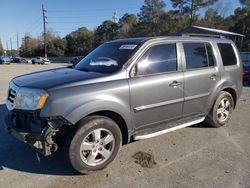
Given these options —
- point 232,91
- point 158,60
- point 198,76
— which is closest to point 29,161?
point 158,60

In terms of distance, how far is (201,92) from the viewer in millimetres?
4809

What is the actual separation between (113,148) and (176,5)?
5013cm

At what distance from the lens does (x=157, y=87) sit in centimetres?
409

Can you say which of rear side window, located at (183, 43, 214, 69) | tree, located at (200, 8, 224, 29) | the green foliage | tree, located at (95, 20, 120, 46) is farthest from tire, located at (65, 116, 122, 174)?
tree, located at (95, 20, 120, 46)

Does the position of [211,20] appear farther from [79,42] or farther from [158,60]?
[158,60]

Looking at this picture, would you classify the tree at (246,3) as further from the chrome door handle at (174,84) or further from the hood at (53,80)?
the hood at (53,80)

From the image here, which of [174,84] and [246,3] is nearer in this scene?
[174,84]

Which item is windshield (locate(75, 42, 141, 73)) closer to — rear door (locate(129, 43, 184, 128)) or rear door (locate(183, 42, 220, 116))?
rear door (locate(129, 43, 184, 128))

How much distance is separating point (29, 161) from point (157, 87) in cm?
226

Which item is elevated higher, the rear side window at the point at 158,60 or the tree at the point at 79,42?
the tree at the point at 79,42

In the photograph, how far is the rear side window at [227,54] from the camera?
535 cm

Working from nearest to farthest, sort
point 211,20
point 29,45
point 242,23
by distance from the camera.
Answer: point 242,23
point 211,20
point 29,45

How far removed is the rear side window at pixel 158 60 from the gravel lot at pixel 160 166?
132cm

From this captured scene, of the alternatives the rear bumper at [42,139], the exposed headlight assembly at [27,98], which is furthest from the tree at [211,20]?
the rear bumper at [42,139]
